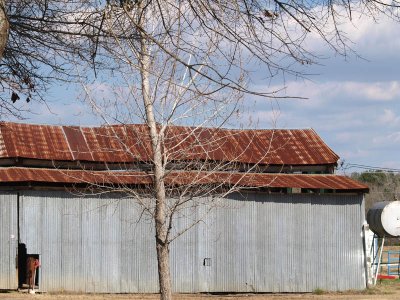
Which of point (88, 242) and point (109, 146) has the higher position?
point (109, 146)

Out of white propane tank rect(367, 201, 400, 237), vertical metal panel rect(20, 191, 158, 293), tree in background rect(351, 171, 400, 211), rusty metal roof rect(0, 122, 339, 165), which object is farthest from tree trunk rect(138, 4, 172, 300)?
tree in background rect(351, 171, 400, 211)

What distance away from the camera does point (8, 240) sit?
2595 cm

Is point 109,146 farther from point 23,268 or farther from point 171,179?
point 171,179

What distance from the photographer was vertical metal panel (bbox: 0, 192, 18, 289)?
84.3ft

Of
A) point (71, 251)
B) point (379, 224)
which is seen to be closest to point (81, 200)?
point (71, 251)

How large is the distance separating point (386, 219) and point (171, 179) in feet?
41.2

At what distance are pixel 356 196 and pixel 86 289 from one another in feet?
34.9

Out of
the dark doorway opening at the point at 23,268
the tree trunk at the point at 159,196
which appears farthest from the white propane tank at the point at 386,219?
the tree trunk at the point at 159,196

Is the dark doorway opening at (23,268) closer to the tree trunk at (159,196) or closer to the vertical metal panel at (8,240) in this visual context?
the vertical metal panel at (8,240)

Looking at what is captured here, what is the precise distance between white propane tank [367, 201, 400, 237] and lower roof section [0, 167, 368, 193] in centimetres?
256

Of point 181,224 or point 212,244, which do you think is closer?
point 181,224

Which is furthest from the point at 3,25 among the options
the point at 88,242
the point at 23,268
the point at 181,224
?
the point at 181,224

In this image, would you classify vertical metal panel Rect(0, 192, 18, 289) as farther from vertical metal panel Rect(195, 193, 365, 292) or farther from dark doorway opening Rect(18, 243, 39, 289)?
vertical metal panel Rect(195, 193, 365, 292)

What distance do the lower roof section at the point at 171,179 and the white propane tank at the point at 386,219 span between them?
256 cm
